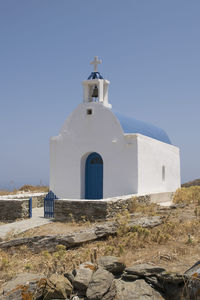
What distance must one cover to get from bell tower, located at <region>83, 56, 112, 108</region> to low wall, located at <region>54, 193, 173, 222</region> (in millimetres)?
5808

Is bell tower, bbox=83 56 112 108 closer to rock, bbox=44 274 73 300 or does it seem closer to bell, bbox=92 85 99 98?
bell, bbox=92 85 99 98

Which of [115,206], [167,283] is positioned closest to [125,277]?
[167,283]

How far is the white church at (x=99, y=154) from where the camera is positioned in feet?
45.1

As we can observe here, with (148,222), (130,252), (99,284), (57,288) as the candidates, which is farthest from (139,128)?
(57,288)

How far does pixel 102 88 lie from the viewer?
48.9 ft

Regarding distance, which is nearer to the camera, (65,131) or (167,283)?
(167,283)

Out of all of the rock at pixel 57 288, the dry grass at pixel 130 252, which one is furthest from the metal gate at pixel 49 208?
the rock at pixel 57 288

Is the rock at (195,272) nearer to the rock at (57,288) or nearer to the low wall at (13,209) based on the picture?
the rock at (57,288)

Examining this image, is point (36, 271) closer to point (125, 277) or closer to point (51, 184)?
point (125, 277)

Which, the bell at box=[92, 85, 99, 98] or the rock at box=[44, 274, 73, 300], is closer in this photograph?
the rock at box=[44, 274, 73, 300]

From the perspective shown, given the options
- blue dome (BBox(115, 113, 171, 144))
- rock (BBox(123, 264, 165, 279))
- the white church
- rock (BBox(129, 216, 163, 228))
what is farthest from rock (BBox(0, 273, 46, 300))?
blue dome (BBox(115, 113, 171, 144))

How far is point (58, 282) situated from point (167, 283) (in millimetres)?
1645

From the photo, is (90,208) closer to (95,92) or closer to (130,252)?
(130,252)

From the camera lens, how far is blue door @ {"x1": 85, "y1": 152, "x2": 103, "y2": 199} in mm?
14492
